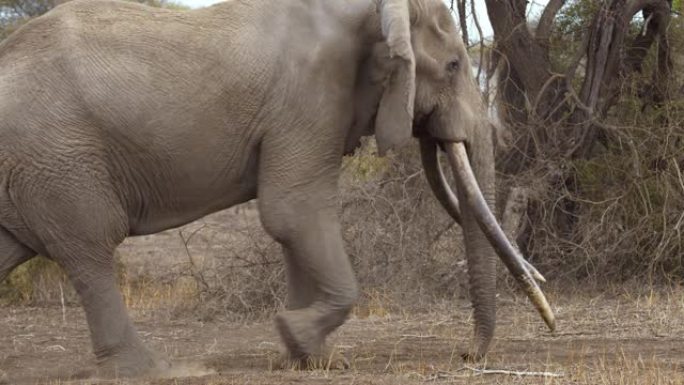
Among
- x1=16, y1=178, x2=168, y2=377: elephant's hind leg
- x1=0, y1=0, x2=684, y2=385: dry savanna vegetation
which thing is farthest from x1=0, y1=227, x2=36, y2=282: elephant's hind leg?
x1=0, y1=0, x2=684, y2=385: dry savanna vegetation

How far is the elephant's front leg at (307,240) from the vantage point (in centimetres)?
797

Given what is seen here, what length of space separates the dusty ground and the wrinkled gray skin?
511 mm

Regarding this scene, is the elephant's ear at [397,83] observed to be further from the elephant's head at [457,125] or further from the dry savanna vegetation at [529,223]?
the dry savanna vegetation at [529,223]

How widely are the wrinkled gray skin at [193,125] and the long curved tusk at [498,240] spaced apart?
0.24 metres

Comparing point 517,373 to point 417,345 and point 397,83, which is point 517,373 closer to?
point 397,83

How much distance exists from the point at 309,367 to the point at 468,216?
1.36 meters

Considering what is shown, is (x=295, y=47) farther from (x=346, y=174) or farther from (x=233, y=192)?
(x=346, y=174)

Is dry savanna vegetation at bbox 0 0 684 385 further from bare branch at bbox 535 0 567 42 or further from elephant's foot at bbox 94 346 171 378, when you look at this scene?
elephant's foot at bbox 94 346 171 378

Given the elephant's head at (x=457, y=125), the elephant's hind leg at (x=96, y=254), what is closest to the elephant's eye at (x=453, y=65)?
the elephant's head at (x=457, y=125)

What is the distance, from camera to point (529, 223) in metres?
12.3

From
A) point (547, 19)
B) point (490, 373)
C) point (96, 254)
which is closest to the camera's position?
point (490, 373)

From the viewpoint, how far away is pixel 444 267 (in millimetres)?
12047

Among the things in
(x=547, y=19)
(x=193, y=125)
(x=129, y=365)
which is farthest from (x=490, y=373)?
(x=547, y=19)

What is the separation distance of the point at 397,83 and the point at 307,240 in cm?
105
